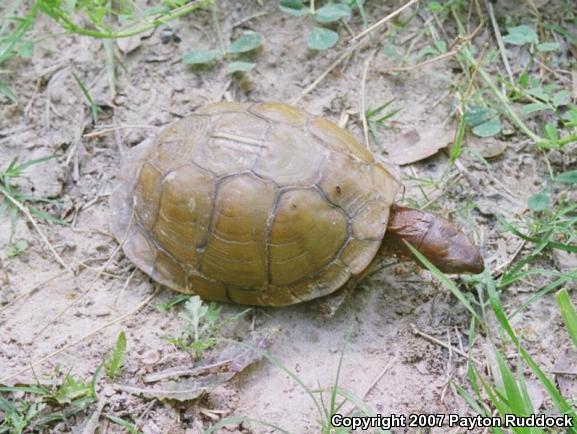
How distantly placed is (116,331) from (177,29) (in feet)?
5.28

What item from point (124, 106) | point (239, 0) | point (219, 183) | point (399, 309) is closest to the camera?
point (219, 183)

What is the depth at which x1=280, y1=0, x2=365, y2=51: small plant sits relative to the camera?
328 cm

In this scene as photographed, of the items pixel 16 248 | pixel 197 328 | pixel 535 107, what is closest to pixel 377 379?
pixel 197 328

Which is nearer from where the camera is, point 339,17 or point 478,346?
point 478,346

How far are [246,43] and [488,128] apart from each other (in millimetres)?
1195

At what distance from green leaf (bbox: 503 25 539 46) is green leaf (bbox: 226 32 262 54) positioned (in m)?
1.16

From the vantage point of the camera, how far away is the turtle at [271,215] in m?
2.49

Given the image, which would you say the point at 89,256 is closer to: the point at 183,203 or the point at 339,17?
the point at 183,203

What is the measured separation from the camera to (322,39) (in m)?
3.30

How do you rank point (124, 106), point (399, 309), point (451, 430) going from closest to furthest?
point (451, 430) < point (399, 309) < point (124, 106)

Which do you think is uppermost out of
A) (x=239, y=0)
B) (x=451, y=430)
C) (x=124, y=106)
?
(x=239, y=0)

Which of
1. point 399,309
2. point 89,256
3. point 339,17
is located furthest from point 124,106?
point 399,309

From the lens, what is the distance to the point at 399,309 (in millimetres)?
2686

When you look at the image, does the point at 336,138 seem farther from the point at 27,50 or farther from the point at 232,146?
the point at 27,50
